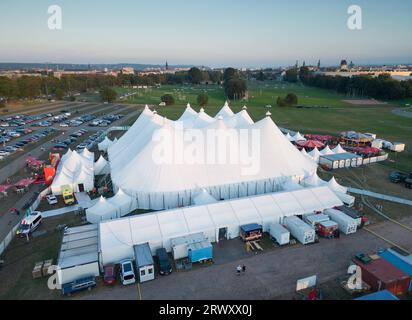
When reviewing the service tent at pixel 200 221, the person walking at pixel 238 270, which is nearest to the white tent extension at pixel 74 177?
the service tent at pixel 200 221

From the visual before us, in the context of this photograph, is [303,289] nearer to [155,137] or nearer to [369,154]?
[155,137]

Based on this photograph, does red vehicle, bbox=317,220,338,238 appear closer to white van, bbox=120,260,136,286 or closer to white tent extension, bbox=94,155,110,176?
white van, bbox=120,260,136,286

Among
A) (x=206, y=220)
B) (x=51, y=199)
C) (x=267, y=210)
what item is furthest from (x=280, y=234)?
(x=51, y=199)

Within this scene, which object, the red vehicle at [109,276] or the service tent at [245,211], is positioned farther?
the service tent at [245,211]

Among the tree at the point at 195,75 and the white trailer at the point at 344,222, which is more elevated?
the tree at the point at 195,75

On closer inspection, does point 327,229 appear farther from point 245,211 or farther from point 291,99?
point 291,99

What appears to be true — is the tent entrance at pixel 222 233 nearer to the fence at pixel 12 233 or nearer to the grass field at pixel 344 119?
the fence at pixel 12 233
